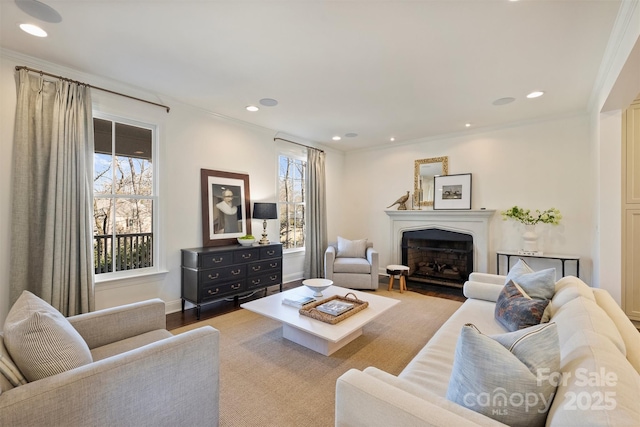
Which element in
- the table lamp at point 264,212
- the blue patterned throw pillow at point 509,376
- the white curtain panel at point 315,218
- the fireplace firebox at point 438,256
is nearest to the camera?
the blue patterned throw pillow at point 509,376

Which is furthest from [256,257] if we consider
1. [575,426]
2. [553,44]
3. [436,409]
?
[553,44]

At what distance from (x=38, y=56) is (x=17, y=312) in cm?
258

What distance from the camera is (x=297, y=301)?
2781mm

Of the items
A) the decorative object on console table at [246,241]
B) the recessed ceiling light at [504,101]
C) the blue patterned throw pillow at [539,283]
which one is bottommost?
the blue patterned throw pillow at [539,283]

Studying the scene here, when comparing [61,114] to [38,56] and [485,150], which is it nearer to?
[38,56]

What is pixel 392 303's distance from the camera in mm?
2873

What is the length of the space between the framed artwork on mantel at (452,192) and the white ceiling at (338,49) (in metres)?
1.41

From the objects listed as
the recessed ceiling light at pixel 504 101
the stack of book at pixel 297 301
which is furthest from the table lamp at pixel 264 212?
the recessed ceiling light at pixel 504 101

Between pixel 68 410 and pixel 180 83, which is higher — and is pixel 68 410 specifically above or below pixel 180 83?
below

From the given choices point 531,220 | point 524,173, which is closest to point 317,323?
point 531,220

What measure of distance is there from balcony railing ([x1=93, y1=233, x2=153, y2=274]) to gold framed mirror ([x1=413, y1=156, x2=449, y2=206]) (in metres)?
4.43

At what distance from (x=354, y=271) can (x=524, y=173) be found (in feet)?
10.1

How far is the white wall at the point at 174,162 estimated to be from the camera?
2510mm

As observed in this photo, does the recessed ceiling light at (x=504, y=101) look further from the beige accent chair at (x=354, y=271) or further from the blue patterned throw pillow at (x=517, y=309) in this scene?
the beige accent chair at (x=354, y=271)
